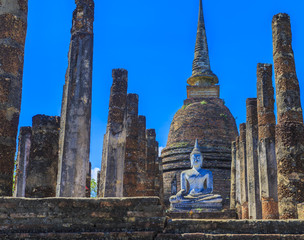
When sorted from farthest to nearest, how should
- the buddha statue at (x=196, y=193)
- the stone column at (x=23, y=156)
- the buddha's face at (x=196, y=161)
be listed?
the buddha's face at (x=196, y=161) < the buddha statue at (x=196, y=193) < the stone column at (x=23, y=156)

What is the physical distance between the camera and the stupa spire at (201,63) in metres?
27.2

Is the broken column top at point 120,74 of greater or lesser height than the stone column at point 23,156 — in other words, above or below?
above

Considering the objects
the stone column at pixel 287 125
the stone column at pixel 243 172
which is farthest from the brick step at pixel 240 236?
the stone column at pixel 243 172

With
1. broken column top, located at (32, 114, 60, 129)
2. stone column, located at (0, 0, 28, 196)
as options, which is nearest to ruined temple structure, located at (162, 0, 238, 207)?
broken column top, located at (32, 114, 60, 129)

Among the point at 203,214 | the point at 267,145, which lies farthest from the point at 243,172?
the point at 267,145

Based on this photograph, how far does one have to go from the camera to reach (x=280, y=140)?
27.3 ft

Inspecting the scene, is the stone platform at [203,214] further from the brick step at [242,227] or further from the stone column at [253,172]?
the brick step at [242,227]

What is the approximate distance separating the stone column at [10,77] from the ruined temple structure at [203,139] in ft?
48.2

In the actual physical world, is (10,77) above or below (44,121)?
above

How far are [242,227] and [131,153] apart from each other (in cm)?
783

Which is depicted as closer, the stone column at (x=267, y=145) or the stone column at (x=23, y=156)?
the stone column at (x=267, y=145)

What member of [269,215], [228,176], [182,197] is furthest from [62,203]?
[228,176]

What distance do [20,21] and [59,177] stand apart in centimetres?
255

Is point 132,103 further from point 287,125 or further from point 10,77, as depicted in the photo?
point 10,77
